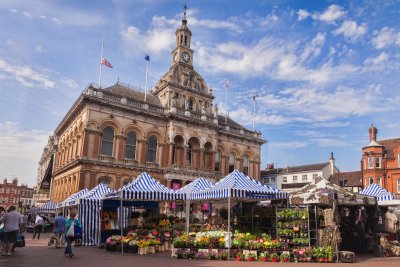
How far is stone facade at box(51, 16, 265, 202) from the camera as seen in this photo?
98.6 ft

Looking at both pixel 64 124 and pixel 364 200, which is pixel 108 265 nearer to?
pixel 364 200

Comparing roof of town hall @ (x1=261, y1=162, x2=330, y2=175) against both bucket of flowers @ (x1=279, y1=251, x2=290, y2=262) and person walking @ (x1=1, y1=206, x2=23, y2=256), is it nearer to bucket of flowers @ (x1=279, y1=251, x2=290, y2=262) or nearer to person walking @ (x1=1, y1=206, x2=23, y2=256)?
bucket of flowers @ (x1=279, y1=251, x2=290, y2=262)

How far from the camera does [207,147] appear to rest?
37531 mm

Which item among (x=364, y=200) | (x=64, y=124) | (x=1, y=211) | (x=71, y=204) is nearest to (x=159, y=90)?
(x=64, y=124)

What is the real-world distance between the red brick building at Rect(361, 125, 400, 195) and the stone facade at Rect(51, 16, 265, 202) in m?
13.5

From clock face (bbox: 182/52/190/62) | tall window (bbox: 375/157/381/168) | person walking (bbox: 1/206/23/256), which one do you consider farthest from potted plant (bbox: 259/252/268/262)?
tall window (bbox: 375/157/381/168)

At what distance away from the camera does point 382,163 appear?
40.9 metres

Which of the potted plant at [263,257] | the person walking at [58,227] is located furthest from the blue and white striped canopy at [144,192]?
the potted plant at [263,257]

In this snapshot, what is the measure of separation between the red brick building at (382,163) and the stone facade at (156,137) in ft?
44.1

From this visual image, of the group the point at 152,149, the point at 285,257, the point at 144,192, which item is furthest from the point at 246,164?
the point at 285,257

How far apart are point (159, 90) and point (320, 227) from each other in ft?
88.4

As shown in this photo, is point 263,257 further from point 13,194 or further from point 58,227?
point 13,194

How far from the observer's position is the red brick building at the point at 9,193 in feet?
335

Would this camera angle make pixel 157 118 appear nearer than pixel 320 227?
No
